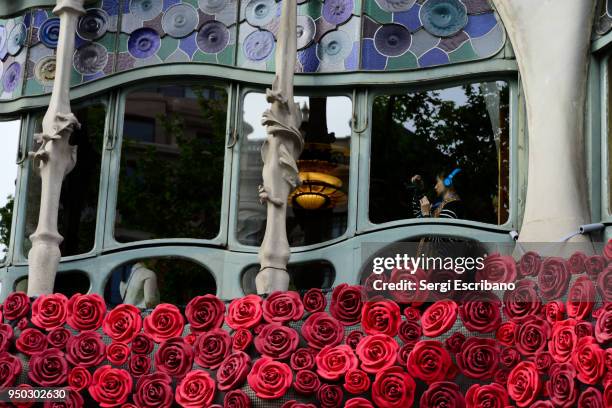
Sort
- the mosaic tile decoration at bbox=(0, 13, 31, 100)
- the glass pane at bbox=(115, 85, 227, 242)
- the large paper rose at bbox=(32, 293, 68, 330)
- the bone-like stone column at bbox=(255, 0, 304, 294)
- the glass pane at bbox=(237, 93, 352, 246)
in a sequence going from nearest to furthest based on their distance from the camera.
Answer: the large paper rose at bbox=(32, 293, 68, 330)
the bone-like stone column at bbox=(255, 0, 304, 294)
the glass pane at bbox=(237, 93, 352, 246)
the glass pane at bbox=(115, 85, 227, 242)
the mosaic tile decoration at bbox=(0, 13, 31, 100)

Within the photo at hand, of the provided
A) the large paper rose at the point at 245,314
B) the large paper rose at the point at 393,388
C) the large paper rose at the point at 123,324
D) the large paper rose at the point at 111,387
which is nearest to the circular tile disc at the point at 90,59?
the large paper rose at the point at 123,324

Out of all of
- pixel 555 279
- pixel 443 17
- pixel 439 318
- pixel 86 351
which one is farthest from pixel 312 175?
pixel 555 279

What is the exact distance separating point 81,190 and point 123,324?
3247 millimetres

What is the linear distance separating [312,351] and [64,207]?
182 inches

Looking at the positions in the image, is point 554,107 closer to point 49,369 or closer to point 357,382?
point 357,382

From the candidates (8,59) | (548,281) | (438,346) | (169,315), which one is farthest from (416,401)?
(8,59)

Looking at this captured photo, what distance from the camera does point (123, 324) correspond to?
12.4 metres

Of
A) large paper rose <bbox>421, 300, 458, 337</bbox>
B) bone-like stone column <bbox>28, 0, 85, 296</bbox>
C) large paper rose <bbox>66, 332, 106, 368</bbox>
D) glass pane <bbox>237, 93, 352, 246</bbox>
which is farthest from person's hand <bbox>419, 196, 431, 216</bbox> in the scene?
bone-like stone column <bbox>28, 0, 85, 296</bbox>

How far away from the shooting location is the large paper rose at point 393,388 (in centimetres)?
1111

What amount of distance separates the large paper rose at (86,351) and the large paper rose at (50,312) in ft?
1.18

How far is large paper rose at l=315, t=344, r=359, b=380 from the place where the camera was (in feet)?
37.4

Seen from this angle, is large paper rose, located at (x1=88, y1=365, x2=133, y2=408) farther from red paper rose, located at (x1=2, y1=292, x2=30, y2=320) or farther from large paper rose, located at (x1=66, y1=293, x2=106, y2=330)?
red paper rose, located at (x1=2, y1=292, x2=30, y2=320)

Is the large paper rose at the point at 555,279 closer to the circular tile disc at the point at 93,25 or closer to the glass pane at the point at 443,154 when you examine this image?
the glass pane at the point at 443,154

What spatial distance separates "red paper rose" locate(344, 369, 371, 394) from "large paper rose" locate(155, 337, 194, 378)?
4.79ft
